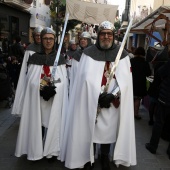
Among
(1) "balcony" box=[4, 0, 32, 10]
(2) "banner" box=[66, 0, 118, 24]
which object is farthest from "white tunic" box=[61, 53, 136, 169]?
(1) "balcony" box=[4, 0, 32, 10]

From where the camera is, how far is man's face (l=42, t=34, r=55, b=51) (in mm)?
3670

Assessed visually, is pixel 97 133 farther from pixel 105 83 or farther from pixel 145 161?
pixel 145 161

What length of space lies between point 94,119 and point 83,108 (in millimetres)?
209

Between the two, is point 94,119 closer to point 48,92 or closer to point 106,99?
point 106,99

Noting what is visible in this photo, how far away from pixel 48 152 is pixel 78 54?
265cm

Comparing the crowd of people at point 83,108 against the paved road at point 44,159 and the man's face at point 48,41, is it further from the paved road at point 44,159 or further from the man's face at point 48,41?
the paved road at point 44,159

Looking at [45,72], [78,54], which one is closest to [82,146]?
[45,72]

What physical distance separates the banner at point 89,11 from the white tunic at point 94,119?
4302 millimetres

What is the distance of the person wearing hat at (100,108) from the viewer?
334 cm

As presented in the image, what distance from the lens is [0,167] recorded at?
3.69 meters

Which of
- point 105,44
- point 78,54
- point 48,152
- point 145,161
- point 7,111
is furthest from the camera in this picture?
point 7,111

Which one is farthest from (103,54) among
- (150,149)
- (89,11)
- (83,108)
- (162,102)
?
(89,11)

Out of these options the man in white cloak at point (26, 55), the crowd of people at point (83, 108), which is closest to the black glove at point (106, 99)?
the crowd of people at point (83, 108)

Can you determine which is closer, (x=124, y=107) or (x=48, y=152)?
(x=124, y=107)
